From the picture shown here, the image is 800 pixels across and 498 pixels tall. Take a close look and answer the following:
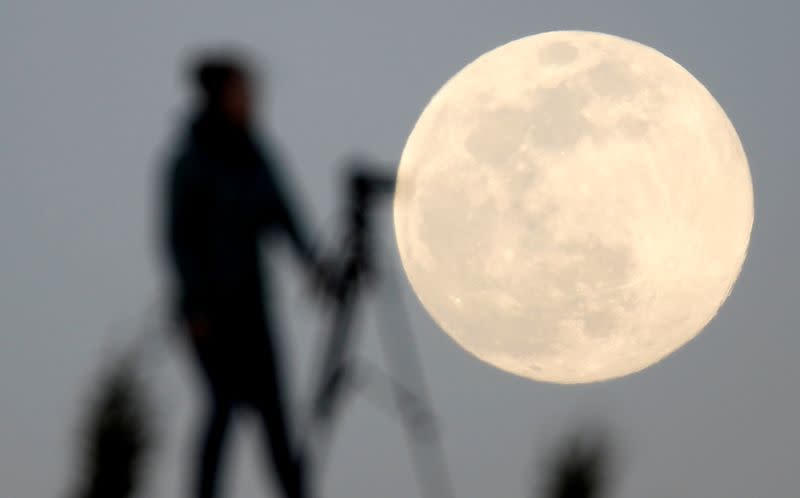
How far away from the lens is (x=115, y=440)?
1558cm

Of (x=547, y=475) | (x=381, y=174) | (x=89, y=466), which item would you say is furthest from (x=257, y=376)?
(x=547, y=475)

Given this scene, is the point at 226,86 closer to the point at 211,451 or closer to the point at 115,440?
the point at 211,451

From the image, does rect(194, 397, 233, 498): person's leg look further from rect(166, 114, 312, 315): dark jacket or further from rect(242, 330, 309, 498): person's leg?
rect(166, 114, 312, 315): dark jacket

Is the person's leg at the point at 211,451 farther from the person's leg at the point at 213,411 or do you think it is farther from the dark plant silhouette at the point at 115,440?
the dark plant silhouette at the point at 115,440

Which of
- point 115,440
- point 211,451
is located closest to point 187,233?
point 211,451

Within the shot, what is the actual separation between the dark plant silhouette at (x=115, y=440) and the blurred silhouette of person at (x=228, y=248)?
6.94 meters

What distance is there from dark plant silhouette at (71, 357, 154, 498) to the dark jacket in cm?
710

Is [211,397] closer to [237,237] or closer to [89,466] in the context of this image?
[237,237]

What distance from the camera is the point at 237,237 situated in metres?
7.62

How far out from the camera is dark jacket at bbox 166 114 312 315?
7.48 metres

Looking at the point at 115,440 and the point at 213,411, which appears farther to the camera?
the point at 115,440

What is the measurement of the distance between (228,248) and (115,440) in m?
8.52

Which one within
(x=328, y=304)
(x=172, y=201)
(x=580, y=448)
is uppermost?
(x=172, y=201)

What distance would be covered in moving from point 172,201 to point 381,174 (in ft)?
3.77
